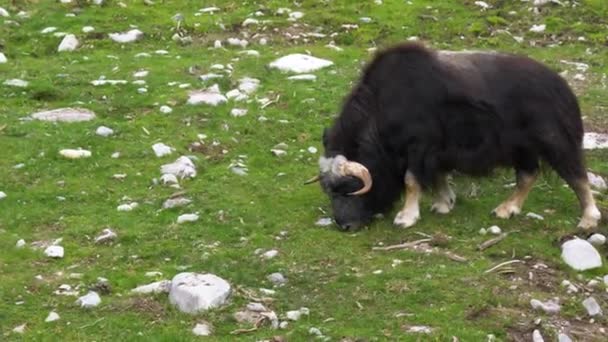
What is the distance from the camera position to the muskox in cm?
1116

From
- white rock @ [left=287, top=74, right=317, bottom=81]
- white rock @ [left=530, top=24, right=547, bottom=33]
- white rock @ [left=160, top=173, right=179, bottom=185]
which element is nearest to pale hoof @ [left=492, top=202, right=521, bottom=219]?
white rock @ [left=160, top=173, right=179, bottom=185]

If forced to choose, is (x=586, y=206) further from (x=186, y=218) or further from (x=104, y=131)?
(x=104, y=131)

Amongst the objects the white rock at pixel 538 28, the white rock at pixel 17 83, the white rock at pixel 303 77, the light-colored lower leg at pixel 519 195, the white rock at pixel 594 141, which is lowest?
the white rock at pixel 538 28

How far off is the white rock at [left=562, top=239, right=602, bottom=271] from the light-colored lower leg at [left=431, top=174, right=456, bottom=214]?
5.87 feet

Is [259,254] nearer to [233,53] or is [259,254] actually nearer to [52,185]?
[52,185]

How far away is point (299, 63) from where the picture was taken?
1786cm

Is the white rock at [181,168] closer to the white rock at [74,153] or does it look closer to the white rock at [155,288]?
the white rock at [74,153]

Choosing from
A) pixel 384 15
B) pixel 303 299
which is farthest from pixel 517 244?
pixel 384 15

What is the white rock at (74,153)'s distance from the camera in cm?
1317


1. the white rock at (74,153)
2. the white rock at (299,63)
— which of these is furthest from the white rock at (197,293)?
the white rock at (299,63)

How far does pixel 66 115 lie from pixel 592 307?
8.70 m

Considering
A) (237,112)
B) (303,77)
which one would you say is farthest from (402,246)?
(303,77)

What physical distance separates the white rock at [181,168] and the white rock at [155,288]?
341 centimetres

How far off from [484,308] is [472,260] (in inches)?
46.6
